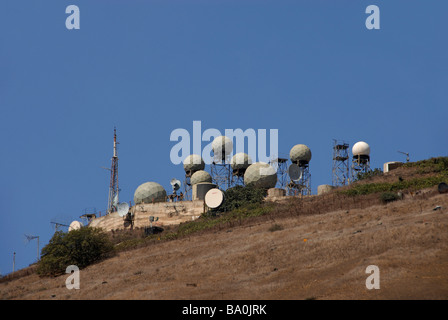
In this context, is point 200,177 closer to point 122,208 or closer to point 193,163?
point 193,163

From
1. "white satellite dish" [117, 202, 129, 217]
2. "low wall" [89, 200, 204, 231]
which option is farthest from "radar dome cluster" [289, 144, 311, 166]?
"white satellite dish" [117, 202, 129, 217]

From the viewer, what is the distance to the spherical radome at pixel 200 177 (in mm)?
73750

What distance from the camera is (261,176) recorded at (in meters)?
68.7

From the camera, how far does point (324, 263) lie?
1273 inches

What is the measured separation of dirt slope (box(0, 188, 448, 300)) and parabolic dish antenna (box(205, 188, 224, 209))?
37.7 ft

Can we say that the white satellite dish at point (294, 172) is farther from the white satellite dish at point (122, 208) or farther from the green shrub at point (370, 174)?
the white satellite dish at point (122, 208)

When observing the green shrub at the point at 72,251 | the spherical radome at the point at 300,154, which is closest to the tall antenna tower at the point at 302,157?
the spherical radome at the point at 300,154

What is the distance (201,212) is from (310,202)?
12960mm

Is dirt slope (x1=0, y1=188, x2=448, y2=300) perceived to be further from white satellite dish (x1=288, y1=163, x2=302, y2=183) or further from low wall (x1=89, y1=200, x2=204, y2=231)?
white satellite dish (x1=288, y1=163, x2=302, y2=183)

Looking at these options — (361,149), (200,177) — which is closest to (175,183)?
(200,177)

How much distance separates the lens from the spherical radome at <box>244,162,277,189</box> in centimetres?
6862

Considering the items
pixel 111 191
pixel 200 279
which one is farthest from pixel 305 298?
pixel 111 191

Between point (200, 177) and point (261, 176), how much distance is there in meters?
8.80
